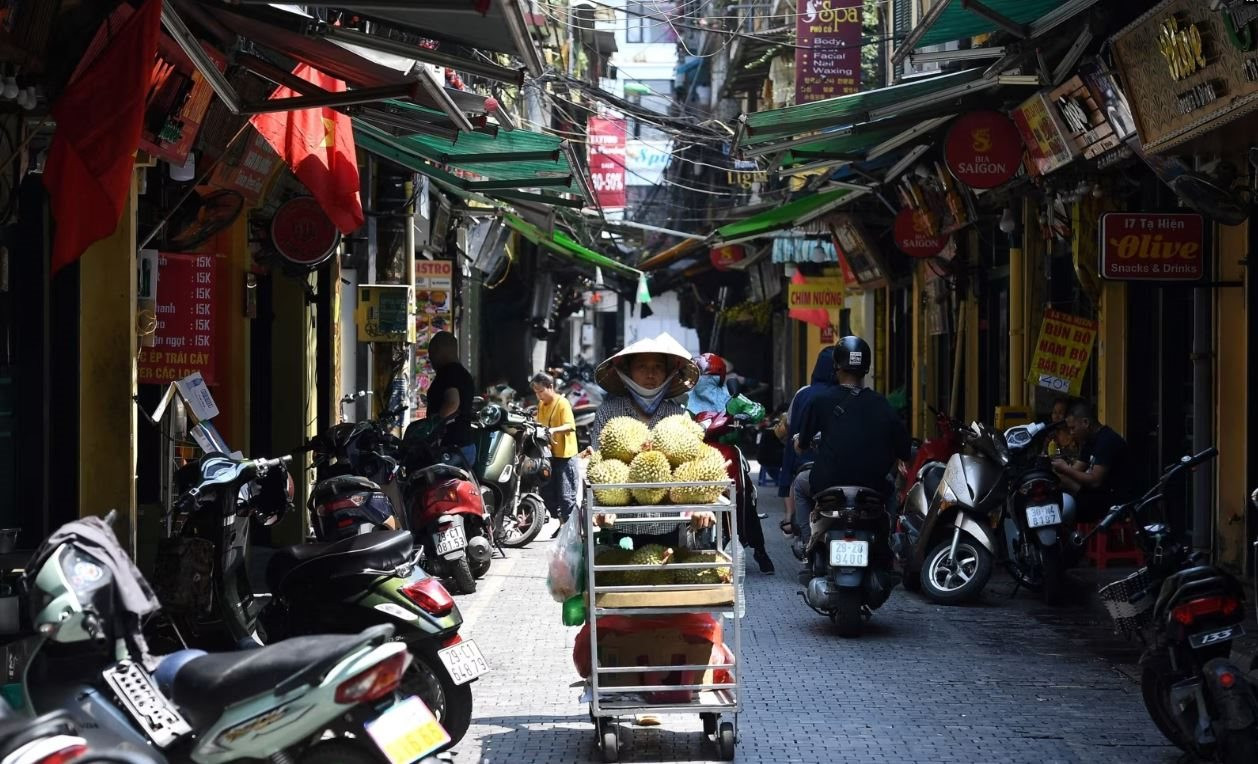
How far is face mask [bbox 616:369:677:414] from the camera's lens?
6.90 metres

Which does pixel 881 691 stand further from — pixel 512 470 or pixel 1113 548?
pixel 512 470

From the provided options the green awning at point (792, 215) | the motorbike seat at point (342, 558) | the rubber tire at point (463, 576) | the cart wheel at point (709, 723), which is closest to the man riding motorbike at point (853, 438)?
the rubber tire at point (463, 576)

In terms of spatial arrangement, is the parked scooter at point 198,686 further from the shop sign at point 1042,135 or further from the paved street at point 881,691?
the shop sign at point 1042,135

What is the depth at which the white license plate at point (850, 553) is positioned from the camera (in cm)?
925

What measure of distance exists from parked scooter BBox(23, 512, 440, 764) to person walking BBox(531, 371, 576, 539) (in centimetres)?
1055

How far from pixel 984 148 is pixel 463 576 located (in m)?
5.63

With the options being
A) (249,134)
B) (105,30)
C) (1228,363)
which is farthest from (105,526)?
(1228,363)

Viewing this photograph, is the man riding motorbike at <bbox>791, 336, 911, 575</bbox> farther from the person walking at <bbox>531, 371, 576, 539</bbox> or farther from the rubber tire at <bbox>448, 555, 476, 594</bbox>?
the person walking at <bbox>531, 371, 576, 539</bbox>

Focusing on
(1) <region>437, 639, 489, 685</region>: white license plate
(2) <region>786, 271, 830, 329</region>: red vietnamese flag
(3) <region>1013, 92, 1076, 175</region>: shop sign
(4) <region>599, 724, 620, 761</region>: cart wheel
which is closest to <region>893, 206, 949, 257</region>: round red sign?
(3) <region>1013, 92, 1076, 175</region>: shop sign

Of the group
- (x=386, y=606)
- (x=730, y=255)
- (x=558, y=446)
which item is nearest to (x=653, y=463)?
(x=386, y=606)

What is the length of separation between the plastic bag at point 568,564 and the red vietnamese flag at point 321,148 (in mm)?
3003

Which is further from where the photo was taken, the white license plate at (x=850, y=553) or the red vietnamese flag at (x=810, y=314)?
the red vietnamese flag at (x=810, y=314)

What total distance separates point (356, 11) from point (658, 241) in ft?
123

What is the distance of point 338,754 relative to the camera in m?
4.66
